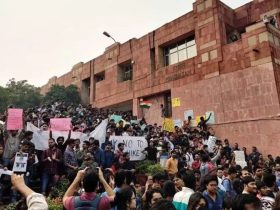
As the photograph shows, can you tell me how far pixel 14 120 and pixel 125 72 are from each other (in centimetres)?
1731

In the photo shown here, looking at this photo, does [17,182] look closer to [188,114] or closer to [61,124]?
[61,124]

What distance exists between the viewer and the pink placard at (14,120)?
886cm

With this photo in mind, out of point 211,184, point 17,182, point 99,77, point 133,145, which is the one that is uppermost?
point 99,77

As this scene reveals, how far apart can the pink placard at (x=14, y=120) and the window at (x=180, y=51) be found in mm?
13269

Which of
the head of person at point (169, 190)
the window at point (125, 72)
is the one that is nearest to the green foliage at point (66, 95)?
the window at point (125, 72)

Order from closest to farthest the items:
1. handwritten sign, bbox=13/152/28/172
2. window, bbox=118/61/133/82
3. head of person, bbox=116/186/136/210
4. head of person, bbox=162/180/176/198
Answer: head of person, bbox=116/186/136/210, head of person, bbox=162/180/176/198, handwritten sign, bbox=13/152/28/172, window, bbox=118/61/133/82

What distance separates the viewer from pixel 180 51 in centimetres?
2112

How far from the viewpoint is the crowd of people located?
331 centimetres

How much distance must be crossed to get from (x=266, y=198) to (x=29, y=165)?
5581 millimetres

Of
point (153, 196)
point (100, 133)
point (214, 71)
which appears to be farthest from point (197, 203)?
point (214, 71)

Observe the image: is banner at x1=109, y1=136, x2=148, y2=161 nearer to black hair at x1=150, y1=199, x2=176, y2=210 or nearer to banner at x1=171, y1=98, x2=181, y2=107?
black hair at x1=150, y1=199, x2=176, y2=210

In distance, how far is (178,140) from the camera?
13.5 m

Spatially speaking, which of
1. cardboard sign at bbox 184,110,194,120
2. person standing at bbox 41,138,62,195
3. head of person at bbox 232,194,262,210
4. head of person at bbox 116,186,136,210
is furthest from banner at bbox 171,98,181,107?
head of person at bbox 232,194,262,210

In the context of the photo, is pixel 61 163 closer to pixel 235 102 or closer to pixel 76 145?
pixel 76 145
